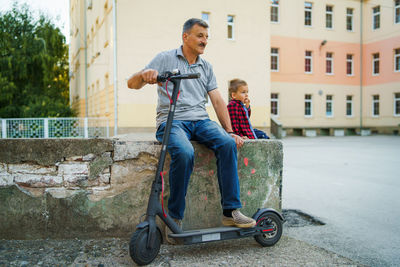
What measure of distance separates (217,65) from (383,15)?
17306mm

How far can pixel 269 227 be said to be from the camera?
3148 mm

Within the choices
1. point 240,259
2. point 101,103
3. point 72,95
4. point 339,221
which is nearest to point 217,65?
point 101,103

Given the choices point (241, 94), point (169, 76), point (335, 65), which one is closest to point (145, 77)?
point (169, 76)

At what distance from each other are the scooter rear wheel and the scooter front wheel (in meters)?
0.96

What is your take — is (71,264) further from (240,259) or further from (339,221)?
(339,221)

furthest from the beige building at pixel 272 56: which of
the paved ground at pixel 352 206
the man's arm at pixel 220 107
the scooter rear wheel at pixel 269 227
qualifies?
the scooter rear wheel at pixel 269 227

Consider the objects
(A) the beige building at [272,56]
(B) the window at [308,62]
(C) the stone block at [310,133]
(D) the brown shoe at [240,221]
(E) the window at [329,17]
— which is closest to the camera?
(D) the brown shoe at [240,221]

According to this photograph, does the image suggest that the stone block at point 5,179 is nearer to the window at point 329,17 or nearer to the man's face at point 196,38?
the man's face at point 196,38

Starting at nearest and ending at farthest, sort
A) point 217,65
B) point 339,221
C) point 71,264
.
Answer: point 71,264, point 339,221, point 217,65

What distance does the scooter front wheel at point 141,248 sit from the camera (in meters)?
2.57

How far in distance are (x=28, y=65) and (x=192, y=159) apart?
20.3m

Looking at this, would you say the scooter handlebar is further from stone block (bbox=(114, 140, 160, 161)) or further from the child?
the child

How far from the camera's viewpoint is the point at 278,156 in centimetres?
354

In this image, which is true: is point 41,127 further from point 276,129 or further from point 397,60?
point 397,60
